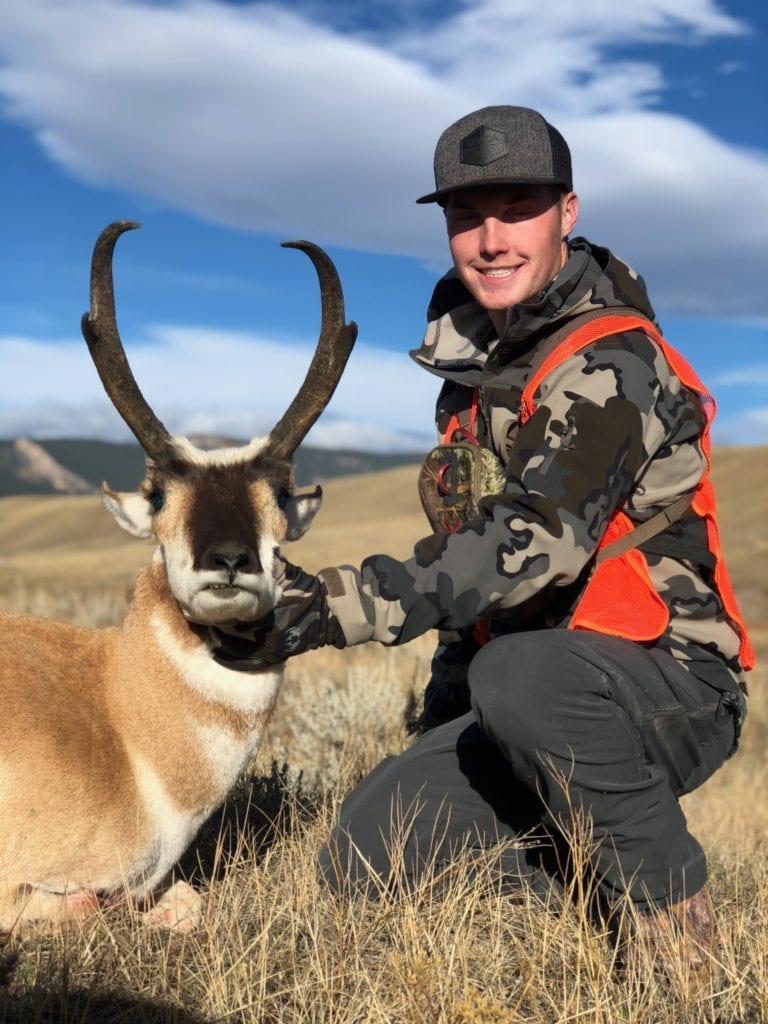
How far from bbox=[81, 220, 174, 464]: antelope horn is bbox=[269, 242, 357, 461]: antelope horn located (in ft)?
1.50

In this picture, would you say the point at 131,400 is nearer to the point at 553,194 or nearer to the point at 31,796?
the point at 31,796

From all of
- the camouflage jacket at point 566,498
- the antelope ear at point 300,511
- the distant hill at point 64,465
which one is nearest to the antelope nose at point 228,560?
the camouflage jacket at point 566,498

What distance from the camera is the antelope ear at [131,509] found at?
174 inches

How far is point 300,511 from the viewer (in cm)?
459

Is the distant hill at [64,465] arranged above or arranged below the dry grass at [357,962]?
below

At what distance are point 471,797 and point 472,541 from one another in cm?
161

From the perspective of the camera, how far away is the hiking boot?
3.77m

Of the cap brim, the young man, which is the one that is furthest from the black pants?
the cap brim

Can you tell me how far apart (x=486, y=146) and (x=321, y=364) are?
1.15 meters

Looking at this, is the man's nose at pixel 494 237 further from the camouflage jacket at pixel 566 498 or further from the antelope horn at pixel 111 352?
the antelope horn at pixel 111 352

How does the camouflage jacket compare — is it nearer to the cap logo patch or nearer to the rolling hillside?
the cap logo patch

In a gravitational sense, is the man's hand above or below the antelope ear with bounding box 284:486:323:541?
below

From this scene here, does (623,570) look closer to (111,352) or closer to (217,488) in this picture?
(217,488)

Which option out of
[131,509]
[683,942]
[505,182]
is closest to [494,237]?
[505,182]
